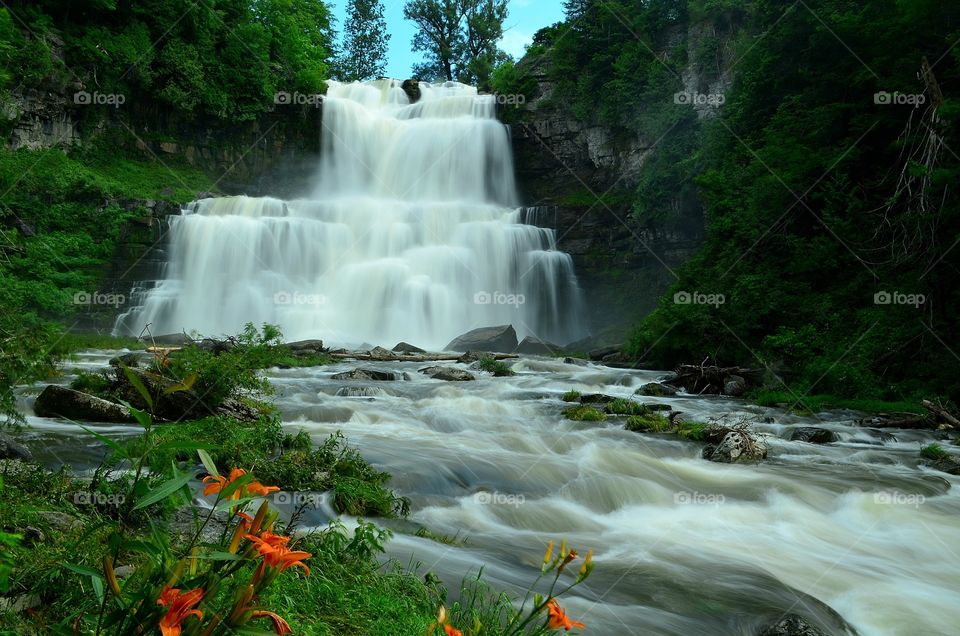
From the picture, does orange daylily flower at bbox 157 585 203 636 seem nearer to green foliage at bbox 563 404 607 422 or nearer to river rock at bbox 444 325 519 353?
green foliage at bbox 563 404 607 422

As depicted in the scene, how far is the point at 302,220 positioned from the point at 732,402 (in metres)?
21.3

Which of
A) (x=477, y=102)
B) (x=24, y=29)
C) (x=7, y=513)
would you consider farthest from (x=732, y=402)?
(x=24, y=29)

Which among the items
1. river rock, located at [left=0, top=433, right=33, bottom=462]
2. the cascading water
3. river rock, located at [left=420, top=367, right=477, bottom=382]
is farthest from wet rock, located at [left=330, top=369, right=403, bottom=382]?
the cascading water

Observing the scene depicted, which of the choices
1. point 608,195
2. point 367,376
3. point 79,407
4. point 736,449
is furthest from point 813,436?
point 608,195

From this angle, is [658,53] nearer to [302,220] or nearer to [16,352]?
[302,220]

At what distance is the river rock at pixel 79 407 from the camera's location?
809 cm

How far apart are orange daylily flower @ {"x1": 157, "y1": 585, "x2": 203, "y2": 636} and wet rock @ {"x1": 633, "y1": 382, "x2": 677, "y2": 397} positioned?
13452mm

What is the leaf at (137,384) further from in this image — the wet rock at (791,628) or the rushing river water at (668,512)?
the wet rock at (791,628)

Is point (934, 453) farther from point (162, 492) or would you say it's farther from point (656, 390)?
point (162, 492)

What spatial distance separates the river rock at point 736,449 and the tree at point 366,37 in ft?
193

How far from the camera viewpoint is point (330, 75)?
51.9m

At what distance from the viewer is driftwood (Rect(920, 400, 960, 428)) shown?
10055 millimetres

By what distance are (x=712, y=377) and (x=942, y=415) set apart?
16.7 ft

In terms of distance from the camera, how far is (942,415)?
33.3ft
